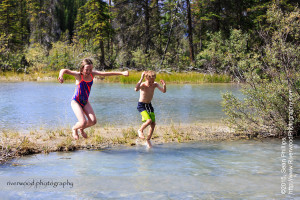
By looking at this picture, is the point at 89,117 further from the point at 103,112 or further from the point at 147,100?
the point at 103,112

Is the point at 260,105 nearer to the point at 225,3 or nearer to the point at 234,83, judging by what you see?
the point at 234,83

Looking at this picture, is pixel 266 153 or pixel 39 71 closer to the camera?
pixel 266 153

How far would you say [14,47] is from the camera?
4931 centimetres

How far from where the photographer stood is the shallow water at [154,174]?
4418 mm

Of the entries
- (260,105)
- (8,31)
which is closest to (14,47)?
(8,31)

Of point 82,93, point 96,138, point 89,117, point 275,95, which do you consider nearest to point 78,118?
point 89,117

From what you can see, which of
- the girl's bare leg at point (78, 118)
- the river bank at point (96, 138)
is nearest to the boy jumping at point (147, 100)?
the river bank at point (96, 138)

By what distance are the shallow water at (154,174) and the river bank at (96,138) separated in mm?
300

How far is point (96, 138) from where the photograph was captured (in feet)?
23.8

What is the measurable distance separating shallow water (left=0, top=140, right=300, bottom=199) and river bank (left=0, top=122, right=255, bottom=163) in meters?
0.30

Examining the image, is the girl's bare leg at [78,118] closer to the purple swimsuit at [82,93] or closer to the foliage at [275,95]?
the purple swimsuit at [82,93]

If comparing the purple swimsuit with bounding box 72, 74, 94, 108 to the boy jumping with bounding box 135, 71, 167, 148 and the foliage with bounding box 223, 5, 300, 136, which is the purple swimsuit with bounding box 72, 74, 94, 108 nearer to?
the boy jumping with bounding box 135, 71, 167, 148

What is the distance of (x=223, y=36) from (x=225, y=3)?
12.4 feet

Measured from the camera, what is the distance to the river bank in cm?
647
